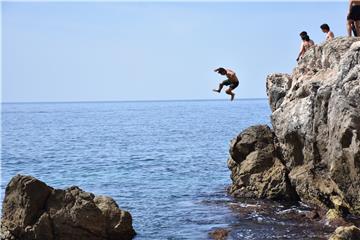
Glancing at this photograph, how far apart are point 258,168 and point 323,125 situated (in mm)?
6581

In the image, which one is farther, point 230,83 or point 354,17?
point 230,83

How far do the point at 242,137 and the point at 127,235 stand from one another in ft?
38.4

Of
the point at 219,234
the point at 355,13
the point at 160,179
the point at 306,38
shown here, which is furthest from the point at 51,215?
the point at 160,179

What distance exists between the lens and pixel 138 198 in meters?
31.1

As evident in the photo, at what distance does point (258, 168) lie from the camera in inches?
1139

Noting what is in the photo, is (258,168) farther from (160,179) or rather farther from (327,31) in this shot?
(160,179)

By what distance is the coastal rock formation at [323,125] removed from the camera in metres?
20.7

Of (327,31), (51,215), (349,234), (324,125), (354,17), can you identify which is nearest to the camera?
(349,234)

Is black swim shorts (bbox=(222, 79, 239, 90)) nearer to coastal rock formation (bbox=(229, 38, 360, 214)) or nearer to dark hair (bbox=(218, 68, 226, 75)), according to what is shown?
dark hair (bbox=(218, 68, 226, 75))

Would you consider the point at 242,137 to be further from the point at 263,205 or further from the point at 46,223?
the point at 46,223

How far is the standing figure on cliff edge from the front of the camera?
24.6 meters

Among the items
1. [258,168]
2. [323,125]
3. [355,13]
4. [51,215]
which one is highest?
[355,13]

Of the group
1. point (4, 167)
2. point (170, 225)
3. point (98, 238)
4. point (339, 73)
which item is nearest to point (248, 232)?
point (170, 225)

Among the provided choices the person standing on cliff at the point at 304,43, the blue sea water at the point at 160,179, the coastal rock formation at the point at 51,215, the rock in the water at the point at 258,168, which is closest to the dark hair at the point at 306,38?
the person standing on cliff at the point at 304,43
